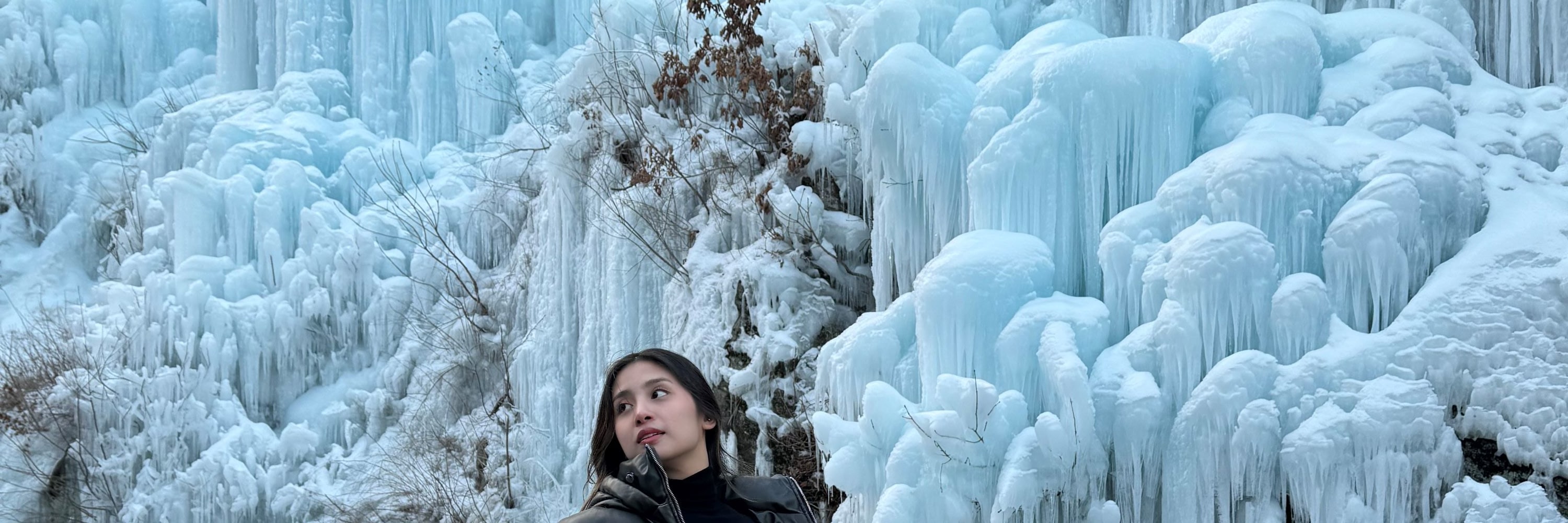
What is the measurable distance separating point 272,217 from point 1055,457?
27.5 feet

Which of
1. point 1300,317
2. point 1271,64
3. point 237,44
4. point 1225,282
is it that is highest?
point 1271,64

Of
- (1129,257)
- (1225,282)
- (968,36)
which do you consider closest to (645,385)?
(1225,282)

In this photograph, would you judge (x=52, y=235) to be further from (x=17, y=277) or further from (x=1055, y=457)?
(x=1055, y=457)

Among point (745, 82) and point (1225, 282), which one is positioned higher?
point (745, 82)

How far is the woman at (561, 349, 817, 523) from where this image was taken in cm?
238

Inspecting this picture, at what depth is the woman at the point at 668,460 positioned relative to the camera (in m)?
2.38

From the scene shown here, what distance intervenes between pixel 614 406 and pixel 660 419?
0.15 meters

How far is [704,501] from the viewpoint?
8.23 ft

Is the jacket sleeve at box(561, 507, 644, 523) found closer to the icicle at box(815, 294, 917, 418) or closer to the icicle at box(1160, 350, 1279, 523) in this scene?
the icicle at box(1160, 350, 1279, 523)

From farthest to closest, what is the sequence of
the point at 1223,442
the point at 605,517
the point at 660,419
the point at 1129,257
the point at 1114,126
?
the point at 1114,126 < the point at 1129,257 < the point at 1223,442 < the point at 660,419 < the point at 605,517

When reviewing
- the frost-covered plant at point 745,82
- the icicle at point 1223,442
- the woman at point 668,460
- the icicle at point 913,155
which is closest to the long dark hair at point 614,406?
the woman at point 668,460

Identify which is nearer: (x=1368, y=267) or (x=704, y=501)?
(x=704, y=501)

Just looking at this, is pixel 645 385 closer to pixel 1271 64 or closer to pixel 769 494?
pixel 769 494

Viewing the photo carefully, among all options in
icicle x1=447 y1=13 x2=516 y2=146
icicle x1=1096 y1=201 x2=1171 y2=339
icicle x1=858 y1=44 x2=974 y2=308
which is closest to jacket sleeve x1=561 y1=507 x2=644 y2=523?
icicle x1=1096 y1=201 x2=1171 y2=339
